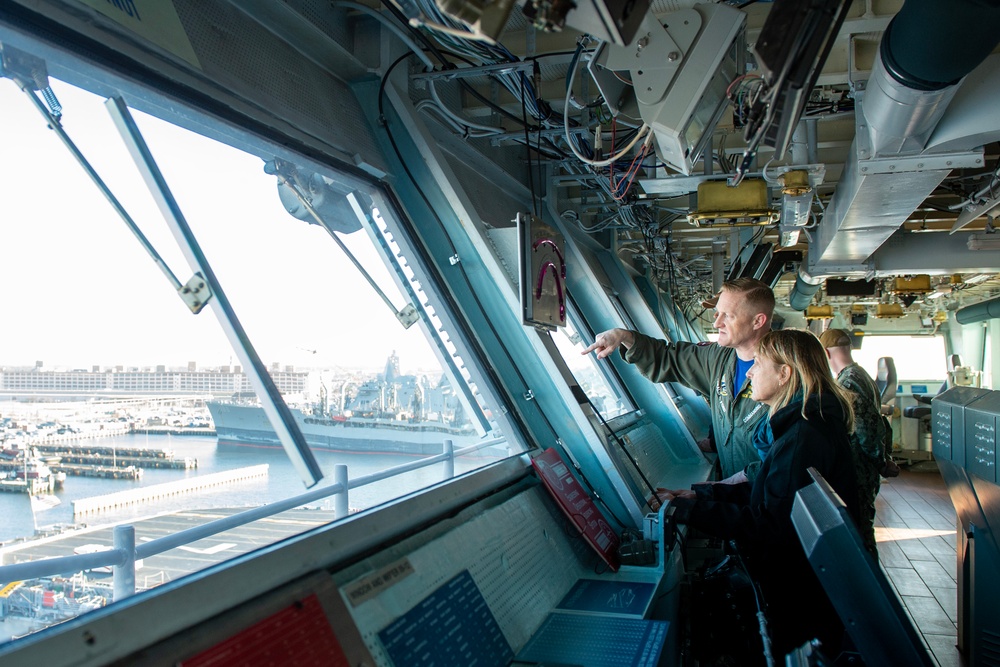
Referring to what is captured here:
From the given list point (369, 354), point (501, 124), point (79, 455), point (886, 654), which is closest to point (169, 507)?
point (79, 455)

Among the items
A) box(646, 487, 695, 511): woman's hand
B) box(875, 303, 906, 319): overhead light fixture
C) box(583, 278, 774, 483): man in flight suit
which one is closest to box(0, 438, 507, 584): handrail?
box(646, 487, 695, 511): woman's hand

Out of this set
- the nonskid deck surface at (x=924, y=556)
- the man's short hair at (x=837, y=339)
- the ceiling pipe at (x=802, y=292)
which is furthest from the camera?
the ceiling pipe at (x=802, y=292)

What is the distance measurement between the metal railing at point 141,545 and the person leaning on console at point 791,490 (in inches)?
45.7

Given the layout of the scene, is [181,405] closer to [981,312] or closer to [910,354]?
[981,312]

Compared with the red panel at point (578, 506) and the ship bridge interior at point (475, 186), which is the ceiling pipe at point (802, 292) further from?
the red panel at point (578, 506)

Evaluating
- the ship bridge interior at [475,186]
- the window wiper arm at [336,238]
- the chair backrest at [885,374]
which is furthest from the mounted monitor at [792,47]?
the chair backrest at [885,374]

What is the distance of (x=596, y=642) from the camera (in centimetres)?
213

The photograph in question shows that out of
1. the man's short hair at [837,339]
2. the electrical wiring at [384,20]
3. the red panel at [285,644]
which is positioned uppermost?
the electrical wiring at [384,20]

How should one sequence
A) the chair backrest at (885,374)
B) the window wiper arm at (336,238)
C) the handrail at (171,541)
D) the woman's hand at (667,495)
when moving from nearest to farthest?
the handrail at (171,541) < the window wiper arm at (336,238) < the woman's hand at (667,495) < the chair backrest at (885,374)

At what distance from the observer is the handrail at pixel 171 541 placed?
1283mm

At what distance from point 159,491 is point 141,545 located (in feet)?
1.97

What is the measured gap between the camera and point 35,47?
176cm

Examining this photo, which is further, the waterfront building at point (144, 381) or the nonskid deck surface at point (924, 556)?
the nonskid deck surface at point (924, 556)

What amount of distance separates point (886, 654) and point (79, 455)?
1855 millimetres
